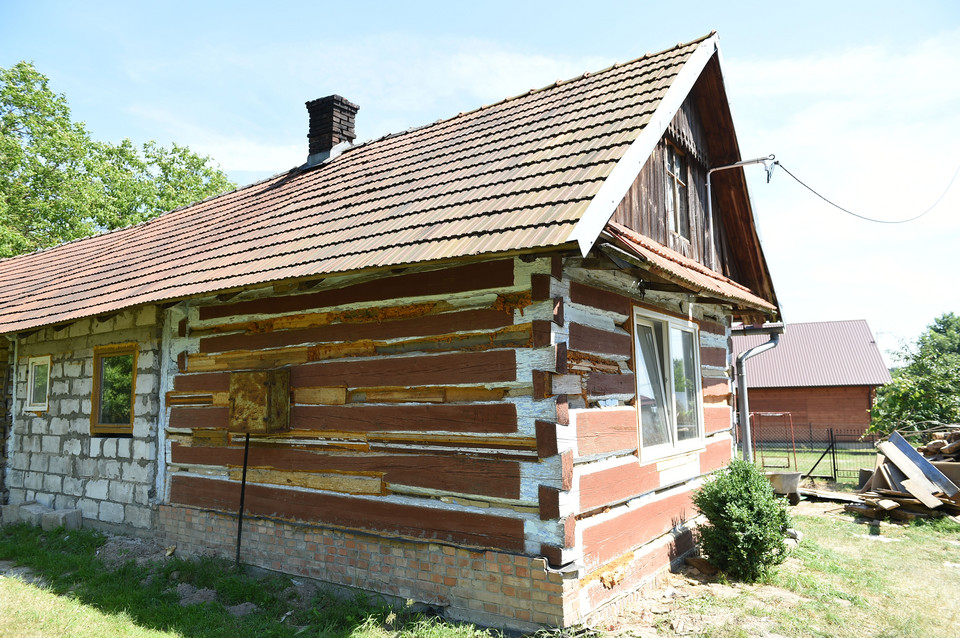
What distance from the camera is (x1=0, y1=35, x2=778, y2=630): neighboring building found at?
513cm

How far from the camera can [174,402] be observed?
7.79 metres

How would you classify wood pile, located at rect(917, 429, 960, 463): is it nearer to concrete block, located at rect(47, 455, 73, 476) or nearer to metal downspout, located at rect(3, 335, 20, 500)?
concrete block, located at rect(47, 455, 73, 476)

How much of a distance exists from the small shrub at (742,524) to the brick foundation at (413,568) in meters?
2.40

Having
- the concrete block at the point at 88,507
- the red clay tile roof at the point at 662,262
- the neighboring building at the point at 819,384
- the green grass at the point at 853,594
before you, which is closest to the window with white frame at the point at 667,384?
the red clay tile roof at the point at 662,262

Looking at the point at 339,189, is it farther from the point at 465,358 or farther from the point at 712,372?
the point at 712,372

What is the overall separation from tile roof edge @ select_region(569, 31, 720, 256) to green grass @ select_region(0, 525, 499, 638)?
3.07 metres

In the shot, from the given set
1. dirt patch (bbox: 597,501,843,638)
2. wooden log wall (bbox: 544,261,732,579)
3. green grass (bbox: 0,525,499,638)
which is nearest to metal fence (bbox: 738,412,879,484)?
dirt patch (bbox: 597,501,843,638)

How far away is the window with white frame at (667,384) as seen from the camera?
6.60 metres

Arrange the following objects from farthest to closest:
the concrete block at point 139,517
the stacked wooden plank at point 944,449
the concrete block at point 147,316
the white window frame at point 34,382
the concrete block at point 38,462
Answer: the stacked wooden plank at point 944,449, the white window frame at point 34,382, the concrete block at point 38,462, the concrete block at point 147,316, the concrete block at point 139,517

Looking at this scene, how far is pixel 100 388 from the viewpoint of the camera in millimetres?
8688

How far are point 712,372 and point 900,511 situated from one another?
14.4 feet

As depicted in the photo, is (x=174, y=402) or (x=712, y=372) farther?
(x=712, y=372)

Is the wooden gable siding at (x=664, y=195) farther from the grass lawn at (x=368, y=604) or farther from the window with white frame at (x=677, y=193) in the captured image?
the grass lawn at (x=368, y=604)

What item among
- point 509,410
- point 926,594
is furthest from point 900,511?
point 509,410
